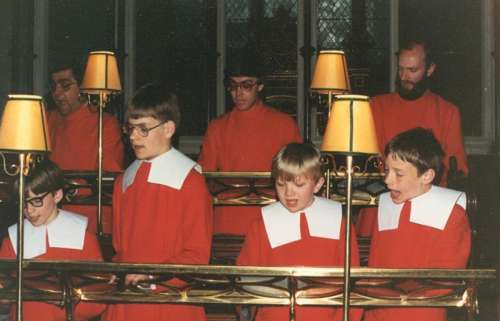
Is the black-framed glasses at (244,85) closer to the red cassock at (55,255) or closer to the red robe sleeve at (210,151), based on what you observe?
the red robe sleeve at (210,151)

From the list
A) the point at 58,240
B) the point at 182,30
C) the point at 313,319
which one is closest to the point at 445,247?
the point at 313,319

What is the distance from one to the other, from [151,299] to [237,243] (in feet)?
6.39

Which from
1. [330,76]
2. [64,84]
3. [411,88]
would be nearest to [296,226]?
[330,76]

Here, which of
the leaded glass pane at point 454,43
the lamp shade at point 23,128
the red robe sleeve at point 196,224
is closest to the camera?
the lamp shade at point 23,128

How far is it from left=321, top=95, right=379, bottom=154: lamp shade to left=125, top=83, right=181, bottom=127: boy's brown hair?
913mm

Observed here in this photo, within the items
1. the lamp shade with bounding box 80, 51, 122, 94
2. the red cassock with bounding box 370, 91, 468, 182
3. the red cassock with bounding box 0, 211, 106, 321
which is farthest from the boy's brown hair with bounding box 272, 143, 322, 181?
the red cassock with bounding box 370, 91, 468, 182

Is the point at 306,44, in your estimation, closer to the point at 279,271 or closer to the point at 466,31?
the point at 466,31

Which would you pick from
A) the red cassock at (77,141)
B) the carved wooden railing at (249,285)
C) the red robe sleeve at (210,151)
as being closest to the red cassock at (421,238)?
the carved wooden railing at (249,285)

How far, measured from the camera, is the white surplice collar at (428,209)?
407 cm

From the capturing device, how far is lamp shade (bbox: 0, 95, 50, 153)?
11.5 feet

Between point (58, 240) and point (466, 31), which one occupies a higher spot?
point (466, 31)

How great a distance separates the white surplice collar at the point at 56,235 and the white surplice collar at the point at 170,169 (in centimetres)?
29

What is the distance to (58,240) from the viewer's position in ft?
13.7

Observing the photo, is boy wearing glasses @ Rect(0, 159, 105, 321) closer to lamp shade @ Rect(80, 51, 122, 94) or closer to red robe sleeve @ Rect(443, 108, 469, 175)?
lamp shade @ Rect(80, 51, 122, 94)
